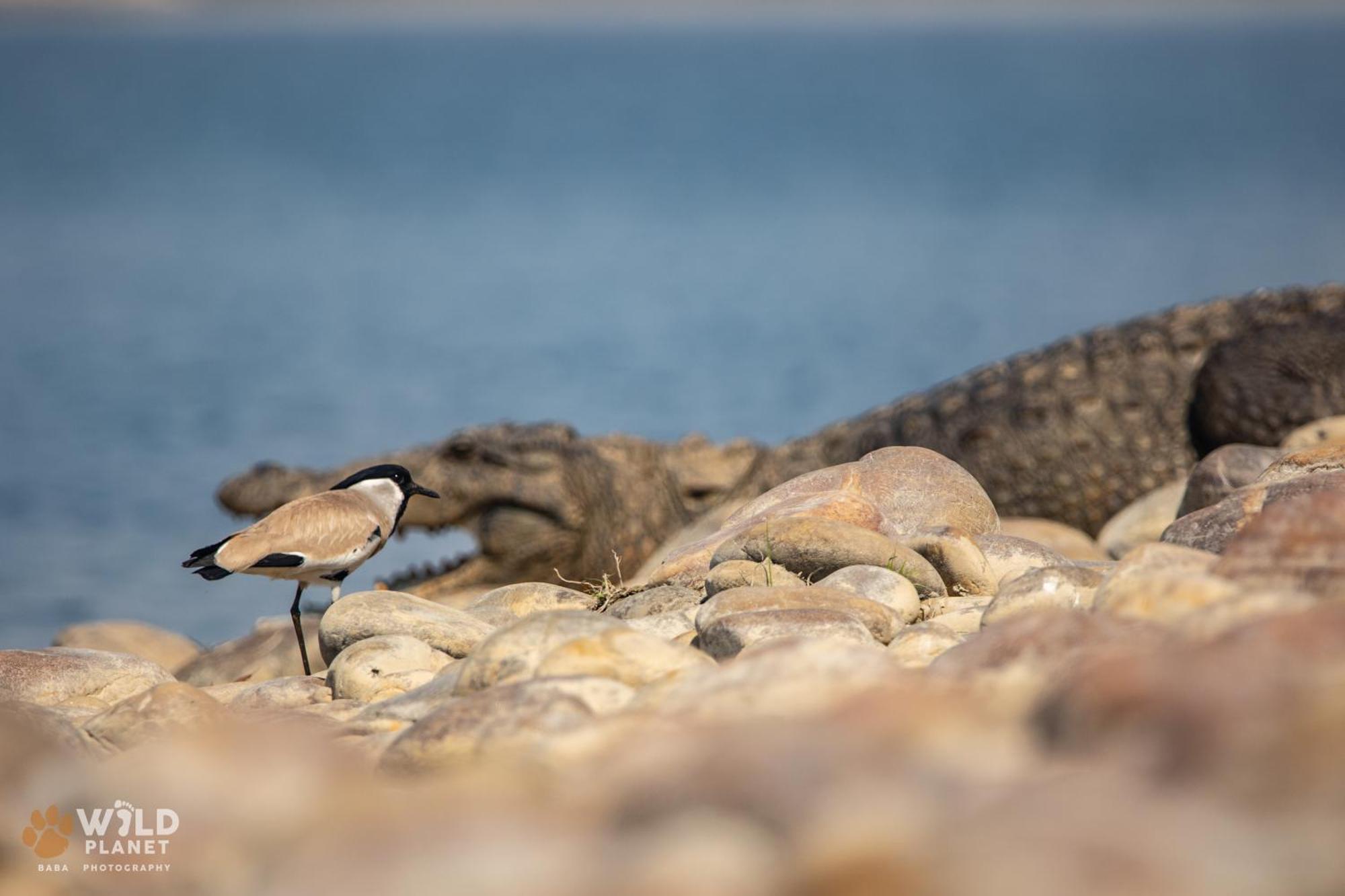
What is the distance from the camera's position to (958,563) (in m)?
4.61

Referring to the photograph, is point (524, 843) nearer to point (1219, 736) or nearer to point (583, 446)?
point (1219, 736)

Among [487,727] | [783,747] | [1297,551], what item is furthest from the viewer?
[1297,551]

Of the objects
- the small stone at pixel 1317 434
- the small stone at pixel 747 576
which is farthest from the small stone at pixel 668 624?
the small stone at pixel 1317 434

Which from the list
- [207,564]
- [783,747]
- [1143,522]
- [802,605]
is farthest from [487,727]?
[1143,522]

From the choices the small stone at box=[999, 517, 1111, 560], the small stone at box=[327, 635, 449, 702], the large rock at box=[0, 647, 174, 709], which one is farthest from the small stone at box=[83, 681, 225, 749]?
the small stone at box=[999, 517, 1111, 560]

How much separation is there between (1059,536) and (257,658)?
177 inches

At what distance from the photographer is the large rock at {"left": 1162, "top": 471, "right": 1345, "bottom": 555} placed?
4379mm

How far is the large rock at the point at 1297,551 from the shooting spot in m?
2.83

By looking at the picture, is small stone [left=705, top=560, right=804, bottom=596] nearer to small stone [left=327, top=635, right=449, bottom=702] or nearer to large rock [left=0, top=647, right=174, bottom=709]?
small stone [left=327, top=635, right=449, bottom=702]

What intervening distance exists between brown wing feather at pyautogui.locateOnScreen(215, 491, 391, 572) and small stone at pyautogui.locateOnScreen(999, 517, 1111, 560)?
3.95 meters

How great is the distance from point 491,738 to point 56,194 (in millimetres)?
57566

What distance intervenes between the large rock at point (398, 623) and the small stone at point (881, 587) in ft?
3.83

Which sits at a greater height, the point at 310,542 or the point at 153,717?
the point at 310,542

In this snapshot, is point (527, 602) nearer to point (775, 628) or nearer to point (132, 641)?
point (775, 628)
